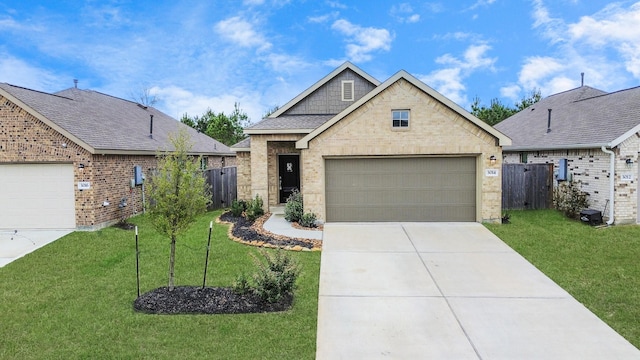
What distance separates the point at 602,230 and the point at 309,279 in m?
9.91

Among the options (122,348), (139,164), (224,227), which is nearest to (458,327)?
(122,348)

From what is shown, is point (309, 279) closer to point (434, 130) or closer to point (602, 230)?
point (434, 130)

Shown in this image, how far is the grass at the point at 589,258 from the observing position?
629cm

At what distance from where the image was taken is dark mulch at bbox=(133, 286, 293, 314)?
6164mm

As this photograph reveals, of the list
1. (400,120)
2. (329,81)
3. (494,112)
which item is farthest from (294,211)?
(494,112)

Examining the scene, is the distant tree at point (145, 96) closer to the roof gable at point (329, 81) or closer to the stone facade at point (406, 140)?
the roof gable at point (329, 81)

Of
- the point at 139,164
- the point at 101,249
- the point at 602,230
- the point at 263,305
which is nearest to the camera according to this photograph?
the point at 263,305

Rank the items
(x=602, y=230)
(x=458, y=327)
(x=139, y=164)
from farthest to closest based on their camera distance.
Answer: (x=139, y=164)
(x=602, y=230)
(x=458, y=327)

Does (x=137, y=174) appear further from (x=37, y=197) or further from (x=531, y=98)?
(x=531, y=98)

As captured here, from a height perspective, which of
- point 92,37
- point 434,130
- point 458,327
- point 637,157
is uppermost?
point 92,37

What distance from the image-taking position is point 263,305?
6.28 m

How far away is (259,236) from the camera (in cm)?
1116

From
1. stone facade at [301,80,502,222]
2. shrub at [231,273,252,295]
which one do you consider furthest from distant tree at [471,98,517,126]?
shrub at [231,273,252,295]

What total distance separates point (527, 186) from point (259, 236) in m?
11.1
